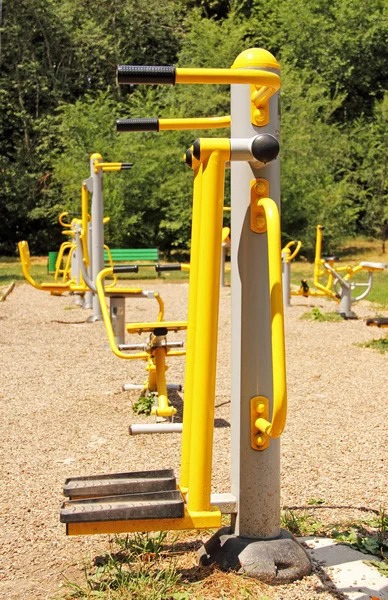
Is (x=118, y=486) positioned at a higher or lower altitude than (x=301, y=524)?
higher

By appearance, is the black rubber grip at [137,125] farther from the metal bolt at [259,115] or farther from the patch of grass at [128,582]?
the patch of grass at [128,582]

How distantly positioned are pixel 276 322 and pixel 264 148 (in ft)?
1.53

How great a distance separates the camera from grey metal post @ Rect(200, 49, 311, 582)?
2320 millimetres

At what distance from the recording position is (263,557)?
2316 millimetres

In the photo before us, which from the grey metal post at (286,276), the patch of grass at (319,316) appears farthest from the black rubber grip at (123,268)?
the grey metal post at (286,276)

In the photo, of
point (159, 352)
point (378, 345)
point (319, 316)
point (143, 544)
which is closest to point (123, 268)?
point (159, 352)

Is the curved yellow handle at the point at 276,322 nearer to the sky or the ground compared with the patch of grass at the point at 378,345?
nearer to the sky

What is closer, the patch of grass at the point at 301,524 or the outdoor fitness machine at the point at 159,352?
the patch of grass at the point at 301,524

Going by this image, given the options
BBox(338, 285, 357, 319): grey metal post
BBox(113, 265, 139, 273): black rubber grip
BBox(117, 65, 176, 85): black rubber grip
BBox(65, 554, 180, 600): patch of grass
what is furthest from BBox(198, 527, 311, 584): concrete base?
BBox(338, 285, 357, 319): grey metal post

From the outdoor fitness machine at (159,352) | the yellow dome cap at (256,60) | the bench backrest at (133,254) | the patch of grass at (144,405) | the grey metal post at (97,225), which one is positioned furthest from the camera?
the bench backrest at (133,254)

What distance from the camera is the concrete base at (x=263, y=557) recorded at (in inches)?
90.0

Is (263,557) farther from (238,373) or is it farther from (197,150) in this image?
(197,150)

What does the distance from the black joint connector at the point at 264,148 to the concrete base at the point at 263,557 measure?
111cm

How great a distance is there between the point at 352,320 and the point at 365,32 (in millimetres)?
17818
